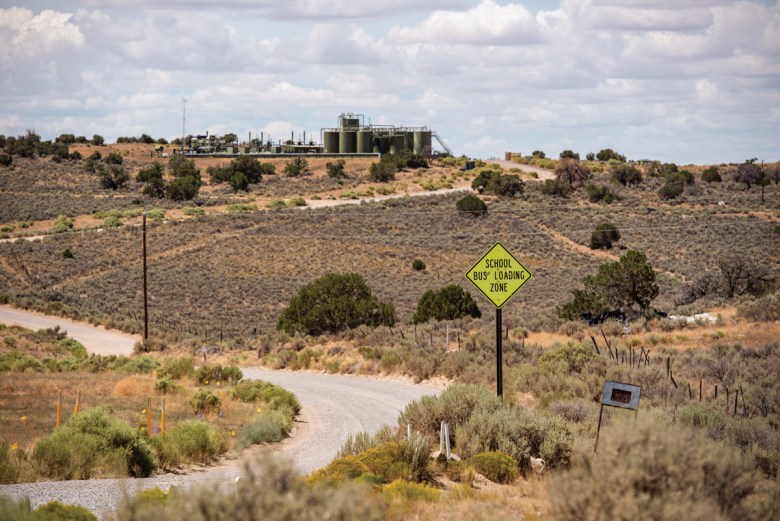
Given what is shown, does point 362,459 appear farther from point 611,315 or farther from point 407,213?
point 407,213

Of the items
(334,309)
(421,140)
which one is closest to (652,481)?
(334,309)

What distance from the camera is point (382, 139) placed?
140m

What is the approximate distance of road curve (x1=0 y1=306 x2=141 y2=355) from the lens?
45312 millimetres

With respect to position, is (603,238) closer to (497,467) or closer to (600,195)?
(600,195)

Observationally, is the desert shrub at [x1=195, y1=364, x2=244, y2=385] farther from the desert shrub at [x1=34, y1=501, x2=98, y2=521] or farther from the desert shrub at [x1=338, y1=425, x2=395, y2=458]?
the desert shrub at [x1=34, y1=501, x2=98, y2=521]

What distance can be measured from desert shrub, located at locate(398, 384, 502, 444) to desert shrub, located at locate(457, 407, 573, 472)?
1.07 meters

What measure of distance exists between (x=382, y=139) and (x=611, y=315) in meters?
101

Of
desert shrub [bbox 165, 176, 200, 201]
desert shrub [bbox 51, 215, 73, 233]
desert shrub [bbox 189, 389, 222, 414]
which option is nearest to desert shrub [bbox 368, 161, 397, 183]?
desert shrub [bbox 165, 176, 200, 201]

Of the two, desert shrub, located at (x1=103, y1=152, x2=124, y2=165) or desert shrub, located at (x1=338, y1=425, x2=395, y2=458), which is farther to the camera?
desert shrub, located at (x1=103, y1=152, x2=124, y2=165)

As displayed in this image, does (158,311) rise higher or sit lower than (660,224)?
lower

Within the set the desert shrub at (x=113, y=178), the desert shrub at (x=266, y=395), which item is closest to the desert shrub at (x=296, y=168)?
the desert shrub at (x=113, y=178)

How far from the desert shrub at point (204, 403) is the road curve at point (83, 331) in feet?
68.4

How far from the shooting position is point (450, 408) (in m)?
16.4

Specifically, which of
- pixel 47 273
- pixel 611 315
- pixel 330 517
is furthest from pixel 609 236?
pixel 330 517
